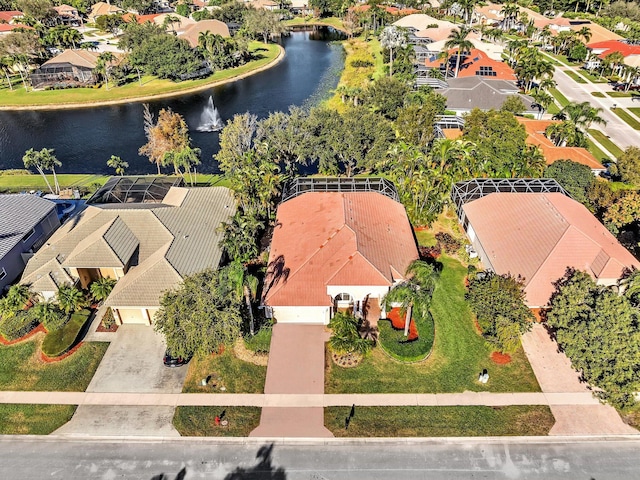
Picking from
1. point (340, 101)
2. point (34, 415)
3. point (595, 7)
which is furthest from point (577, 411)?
point (595, 7)

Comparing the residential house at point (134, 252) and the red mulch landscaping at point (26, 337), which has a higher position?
the residential house at point (134, 252)

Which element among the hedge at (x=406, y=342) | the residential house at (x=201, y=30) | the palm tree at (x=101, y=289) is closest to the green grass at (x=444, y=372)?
the hedge at (x=406, y=342)

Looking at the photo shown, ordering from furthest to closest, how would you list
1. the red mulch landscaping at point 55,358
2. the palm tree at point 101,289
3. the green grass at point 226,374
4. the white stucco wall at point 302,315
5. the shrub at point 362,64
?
the shrub at point 362,64
the palm tree at point 101,289
the white stucco wall at point 302,315
the red mulch landscaping at point 55,358
the green grass at point 226,374

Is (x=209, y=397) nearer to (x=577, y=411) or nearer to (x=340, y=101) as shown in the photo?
(x=577, y=411)

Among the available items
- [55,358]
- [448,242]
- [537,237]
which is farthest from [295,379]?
[537,237]

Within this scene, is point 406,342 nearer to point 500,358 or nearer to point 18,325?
point 500,358

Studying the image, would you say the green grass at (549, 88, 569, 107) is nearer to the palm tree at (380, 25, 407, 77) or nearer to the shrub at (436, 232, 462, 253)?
the palm tree at (380, 25, 407, 77)

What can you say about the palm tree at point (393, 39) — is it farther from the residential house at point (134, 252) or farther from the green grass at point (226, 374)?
the green grass at point (226, 374)
